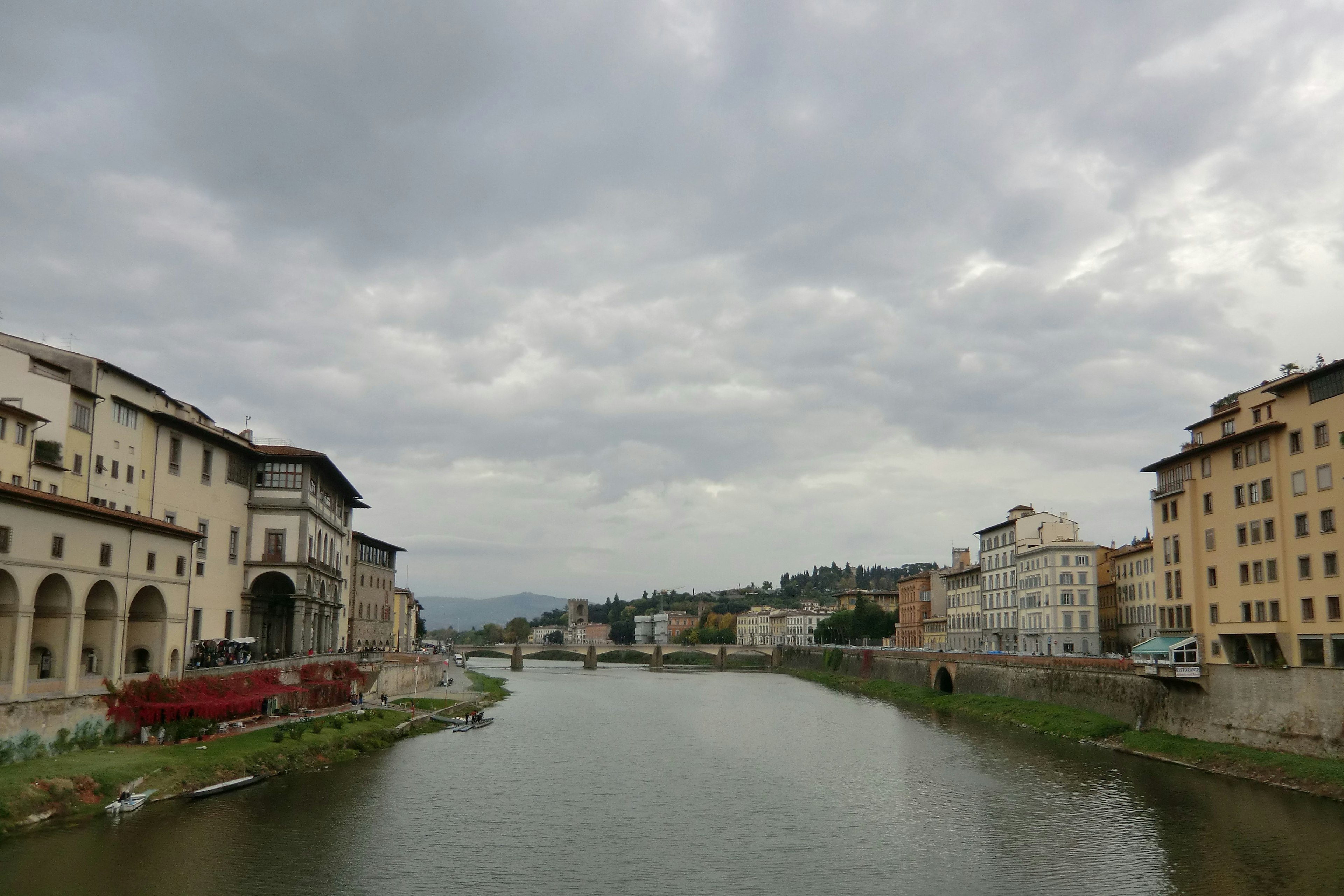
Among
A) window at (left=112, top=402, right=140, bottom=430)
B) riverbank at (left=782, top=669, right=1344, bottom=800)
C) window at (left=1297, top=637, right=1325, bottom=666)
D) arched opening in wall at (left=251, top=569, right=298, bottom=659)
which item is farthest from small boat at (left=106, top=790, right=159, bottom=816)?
window at (left=1297, top=637, right=1325, bottom=666)

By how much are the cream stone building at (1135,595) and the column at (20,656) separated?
83041mm

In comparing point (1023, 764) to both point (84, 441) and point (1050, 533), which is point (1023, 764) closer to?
point (84, 441)

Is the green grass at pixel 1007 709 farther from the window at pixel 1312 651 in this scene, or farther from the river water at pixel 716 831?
the window at pixel 1312 651

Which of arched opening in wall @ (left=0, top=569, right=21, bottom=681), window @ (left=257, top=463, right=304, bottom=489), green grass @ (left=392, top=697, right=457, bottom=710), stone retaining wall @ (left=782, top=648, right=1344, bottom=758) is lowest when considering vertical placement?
green grass @ (left=392, top=697, right=457, bottom=710)

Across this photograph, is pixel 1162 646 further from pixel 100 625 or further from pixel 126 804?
pixel 100 625

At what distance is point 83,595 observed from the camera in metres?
40.0

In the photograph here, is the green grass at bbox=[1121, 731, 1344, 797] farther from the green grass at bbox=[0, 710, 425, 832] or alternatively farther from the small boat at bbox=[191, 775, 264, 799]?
the small boat at bbox=[191, 775, 264, 799]

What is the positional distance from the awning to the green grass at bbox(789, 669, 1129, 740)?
15.0ft

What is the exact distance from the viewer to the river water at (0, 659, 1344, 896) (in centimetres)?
2833

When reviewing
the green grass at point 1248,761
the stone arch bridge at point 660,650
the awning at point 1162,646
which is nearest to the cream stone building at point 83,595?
the green grass at point 1248,761

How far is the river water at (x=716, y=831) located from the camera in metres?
28.3

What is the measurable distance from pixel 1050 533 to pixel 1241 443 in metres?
54.8

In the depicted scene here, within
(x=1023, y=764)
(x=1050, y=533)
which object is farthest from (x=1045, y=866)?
(x=1050, y=533)

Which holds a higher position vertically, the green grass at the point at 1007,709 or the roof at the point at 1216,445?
the roof at the point at 1216,445
